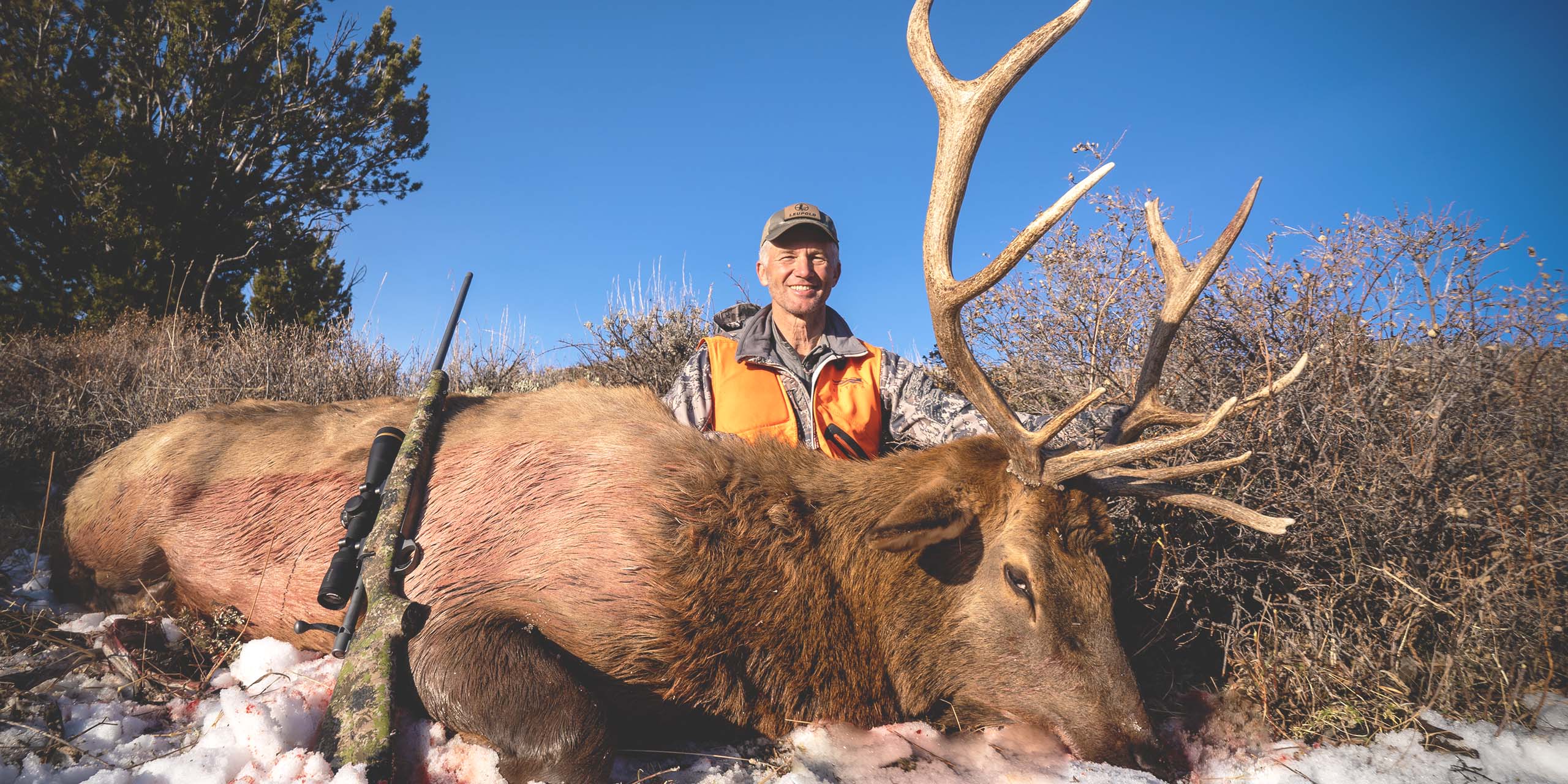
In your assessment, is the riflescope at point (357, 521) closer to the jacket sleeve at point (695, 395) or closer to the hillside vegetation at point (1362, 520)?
the jacket sleeve at point (695, 395)

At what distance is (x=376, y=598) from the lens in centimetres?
250

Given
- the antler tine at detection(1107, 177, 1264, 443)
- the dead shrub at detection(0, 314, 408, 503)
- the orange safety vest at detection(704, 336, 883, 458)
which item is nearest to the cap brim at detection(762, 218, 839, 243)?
the orange safety vest at detection(704, 336, 883, 458)

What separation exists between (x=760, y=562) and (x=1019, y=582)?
1.01 meters

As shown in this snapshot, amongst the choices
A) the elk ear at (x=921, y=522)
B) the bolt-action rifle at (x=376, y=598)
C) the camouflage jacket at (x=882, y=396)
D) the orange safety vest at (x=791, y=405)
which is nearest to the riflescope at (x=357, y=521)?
the bolt-action rifle at (x=376, y=598)

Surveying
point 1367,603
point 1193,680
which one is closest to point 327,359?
point 1193,680

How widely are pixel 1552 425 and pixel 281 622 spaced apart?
552cm

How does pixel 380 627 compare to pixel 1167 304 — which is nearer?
pixel 380 627

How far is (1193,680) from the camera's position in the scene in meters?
3.28

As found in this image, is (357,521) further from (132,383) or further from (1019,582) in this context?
(132,383)

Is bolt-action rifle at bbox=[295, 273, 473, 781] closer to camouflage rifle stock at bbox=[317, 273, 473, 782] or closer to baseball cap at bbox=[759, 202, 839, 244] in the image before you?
camouflage rifle stock at bbox=[317, 273, 473, 782]

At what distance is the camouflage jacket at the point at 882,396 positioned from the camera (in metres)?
4.08

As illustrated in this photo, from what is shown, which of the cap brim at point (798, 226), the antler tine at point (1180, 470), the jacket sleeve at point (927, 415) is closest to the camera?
the antler tine at point (1180, 470)

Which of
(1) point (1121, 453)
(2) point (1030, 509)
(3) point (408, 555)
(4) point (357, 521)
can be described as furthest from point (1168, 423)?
(4) point (357, 521)

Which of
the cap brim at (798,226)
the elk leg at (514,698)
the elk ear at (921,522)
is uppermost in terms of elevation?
the cap brim at (798,226)
